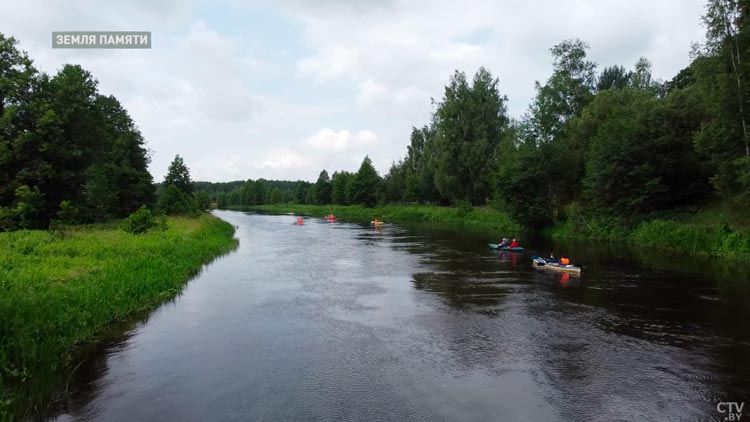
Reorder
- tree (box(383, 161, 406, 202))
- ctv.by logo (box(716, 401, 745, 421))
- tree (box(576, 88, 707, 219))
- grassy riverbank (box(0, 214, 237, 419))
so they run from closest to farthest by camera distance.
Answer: ctv.by logo (box(716, 401, 745, 421)) → grassy riverbank (box(0, 214, 237, 419)) → tree (box(576, 88, 707, 219)) → tree (box(383, 161, 406, 202))

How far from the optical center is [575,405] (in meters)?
8.91

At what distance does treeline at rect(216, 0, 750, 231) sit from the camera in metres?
26.3

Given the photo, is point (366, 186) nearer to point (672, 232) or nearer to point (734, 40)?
point (672, 232)

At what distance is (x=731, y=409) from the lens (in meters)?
8.57

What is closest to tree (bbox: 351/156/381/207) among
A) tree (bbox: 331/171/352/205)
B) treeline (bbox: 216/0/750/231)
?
tree (bbox: 331/171/352/205)

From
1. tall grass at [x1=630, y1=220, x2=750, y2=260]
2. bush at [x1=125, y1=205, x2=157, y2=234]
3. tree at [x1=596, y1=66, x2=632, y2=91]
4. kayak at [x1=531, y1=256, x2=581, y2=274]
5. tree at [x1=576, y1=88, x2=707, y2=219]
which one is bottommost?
kayak at [x1=531, y1=256, x2=581, y2=274]

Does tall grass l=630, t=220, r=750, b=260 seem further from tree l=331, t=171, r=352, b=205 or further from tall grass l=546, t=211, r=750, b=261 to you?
tree l=331, t=171, r=352, b=205

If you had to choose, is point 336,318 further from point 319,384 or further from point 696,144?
point 696,144

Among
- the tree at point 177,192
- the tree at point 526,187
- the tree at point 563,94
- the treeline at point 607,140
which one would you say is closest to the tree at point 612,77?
the treeline at point 607,140

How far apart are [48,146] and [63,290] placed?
863 inches

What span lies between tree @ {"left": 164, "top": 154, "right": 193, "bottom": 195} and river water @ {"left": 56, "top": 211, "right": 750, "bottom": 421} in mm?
41851

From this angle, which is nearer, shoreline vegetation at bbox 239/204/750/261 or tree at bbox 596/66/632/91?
shoreline vegetation at bbox 239/204/750/261

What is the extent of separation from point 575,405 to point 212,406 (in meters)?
7.28

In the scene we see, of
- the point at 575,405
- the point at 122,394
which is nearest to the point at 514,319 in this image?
the point at 575,405
